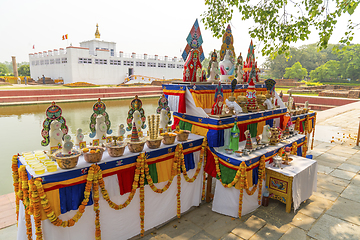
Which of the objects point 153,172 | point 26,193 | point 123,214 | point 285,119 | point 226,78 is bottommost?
point 123,214

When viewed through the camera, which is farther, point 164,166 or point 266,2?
point 266,2

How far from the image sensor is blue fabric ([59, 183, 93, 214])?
2.54 metres

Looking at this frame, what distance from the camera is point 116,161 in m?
2.96

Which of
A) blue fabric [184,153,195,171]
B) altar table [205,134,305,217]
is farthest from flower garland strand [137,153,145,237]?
altar table [205,134,305,217]

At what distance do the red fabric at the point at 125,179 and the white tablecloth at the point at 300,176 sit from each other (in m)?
2.66

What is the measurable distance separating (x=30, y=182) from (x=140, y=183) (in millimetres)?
1394

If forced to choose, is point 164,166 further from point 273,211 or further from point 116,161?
point 273,211

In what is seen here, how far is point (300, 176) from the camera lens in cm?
401

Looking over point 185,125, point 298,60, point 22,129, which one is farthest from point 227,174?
point 298,60

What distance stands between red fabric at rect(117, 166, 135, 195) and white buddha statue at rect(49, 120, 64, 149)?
3.25 ft

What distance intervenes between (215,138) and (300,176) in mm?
1765

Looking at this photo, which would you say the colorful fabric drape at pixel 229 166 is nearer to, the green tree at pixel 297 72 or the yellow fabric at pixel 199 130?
the yellow fabric at pixel 199 130

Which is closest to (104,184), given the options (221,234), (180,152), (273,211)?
(180,152)

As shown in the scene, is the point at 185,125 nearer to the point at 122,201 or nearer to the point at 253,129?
the point at 253,129
